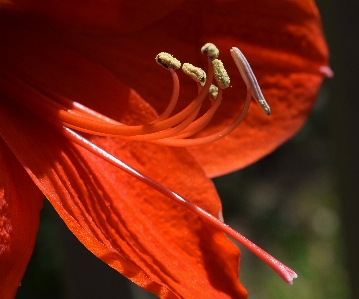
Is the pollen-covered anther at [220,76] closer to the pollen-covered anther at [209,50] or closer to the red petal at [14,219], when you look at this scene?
the pollen-covered anther at [209,50]

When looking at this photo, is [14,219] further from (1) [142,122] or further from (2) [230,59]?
(2) [230,59]

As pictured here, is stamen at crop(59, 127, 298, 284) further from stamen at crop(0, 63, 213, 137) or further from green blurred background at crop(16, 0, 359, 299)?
green blurred background at crop(16, 0, 359, 299)

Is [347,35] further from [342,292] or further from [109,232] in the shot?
[342,292]

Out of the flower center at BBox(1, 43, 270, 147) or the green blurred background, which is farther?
the green blurred background

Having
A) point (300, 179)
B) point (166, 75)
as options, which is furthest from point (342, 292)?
point (166, 75)

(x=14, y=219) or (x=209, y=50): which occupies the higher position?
(x=209, y=50)

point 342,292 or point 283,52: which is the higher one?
point 283,52

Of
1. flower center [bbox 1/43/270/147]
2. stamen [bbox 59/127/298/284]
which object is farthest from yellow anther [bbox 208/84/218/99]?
stamen [bbox 59/127/298/284]

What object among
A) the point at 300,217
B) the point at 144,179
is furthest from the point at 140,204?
the point at 300,217
